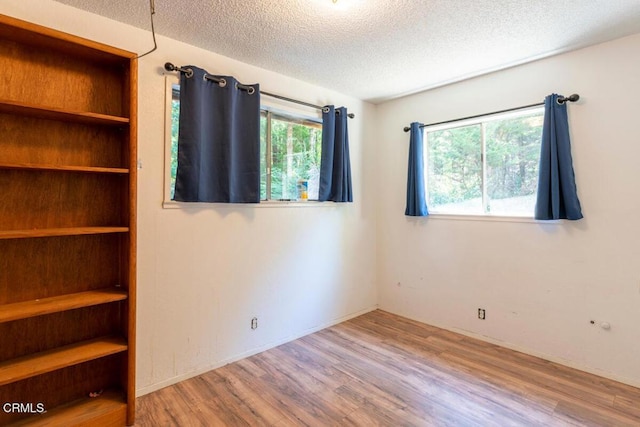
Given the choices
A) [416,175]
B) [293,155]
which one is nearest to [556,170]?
[416,175]

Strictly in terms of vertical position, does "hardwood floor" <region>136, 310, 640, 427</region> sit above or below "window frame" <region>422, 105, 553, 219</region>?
below

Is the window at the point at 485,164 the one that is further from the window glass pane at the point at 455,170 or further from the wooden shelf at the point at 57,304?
the wooden shelf at the point at 57,304

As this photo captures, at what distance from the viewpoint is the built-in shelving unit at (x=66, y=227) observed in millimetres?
1734

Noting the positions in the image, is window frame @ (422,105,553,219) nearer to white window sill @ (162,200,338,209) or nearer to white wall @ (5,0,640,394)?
white wall @ (5,0,640,394)

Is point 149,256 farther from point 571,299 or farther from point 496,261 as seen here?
point 571,299

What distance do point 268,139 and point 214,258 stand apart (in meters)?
1.16

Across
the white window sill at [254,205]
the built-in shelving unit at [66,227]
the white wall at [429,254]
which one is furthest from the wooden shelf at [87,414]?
the white window sill at [254,205]

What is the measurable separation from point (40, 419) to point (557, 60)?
13.9ft

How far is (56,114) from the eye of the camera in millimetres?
1746

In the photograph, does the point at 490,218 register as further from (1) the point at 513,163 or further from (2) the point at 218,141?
(2) the point at 218,141

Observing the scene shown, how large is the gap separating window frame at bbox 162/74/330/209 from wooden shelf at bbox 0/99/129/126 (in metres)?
0.40

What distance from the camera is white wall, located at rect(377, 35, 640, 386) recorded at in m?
2.34

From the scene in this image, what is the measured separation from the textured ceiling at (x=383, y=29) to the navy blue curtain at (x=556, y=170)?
19.7 inches

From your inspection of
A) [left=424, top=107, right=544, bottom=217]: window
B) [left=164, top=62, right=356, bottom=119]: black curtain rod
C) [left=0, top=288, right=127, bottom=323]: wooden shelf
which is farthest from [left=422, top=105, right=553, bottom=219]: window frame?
[left=0, top=288, right=127, bottom=323]: wooden shelf
